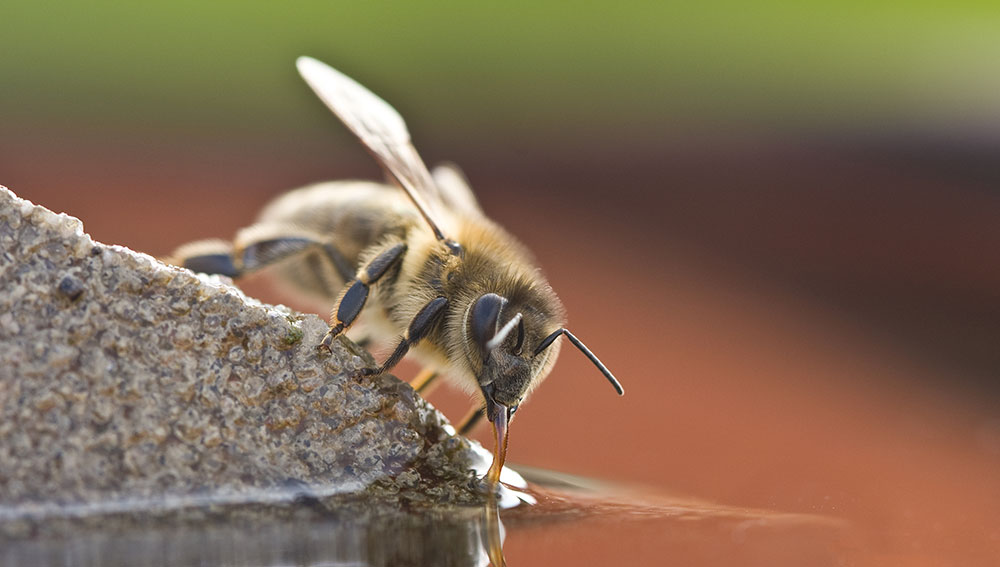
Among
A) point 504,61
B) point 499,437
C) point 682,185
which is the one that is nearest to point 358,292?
point 499,437

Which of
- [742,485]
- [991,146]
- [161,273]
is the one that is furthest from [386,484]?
[991,146]

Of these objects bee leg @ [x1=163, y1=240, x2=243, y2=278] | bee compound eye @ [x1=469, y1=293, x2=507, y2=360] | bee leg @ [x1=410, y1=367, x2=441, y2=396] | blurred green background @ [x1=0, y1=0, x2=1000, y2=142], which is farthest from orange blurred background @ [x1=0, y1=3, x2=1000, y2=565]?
bee leg @ [x1=163, y1=240, x2=243, y2=278]

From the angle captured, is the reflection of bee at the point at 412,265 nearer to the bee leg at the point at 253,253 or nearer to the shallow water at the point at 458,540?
the bee leg at the point at 253,253

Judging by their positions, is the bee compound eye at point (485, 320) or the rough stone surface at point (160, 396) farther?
the bee compound eye at point (485, 320)

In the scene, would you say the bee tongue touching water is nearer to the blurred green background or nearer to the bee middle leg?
the bee middle leg

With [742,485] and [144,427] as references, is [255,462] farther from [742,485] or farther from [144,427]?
[742,485]

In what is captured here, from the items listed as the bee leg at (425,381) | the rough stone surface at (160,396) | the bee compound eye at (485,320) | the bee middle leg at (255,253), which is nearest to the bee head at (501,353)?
the bee compound eye at (485,320)

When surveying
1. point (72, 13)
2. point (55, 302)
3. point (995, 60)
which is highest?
point (995, 60)
